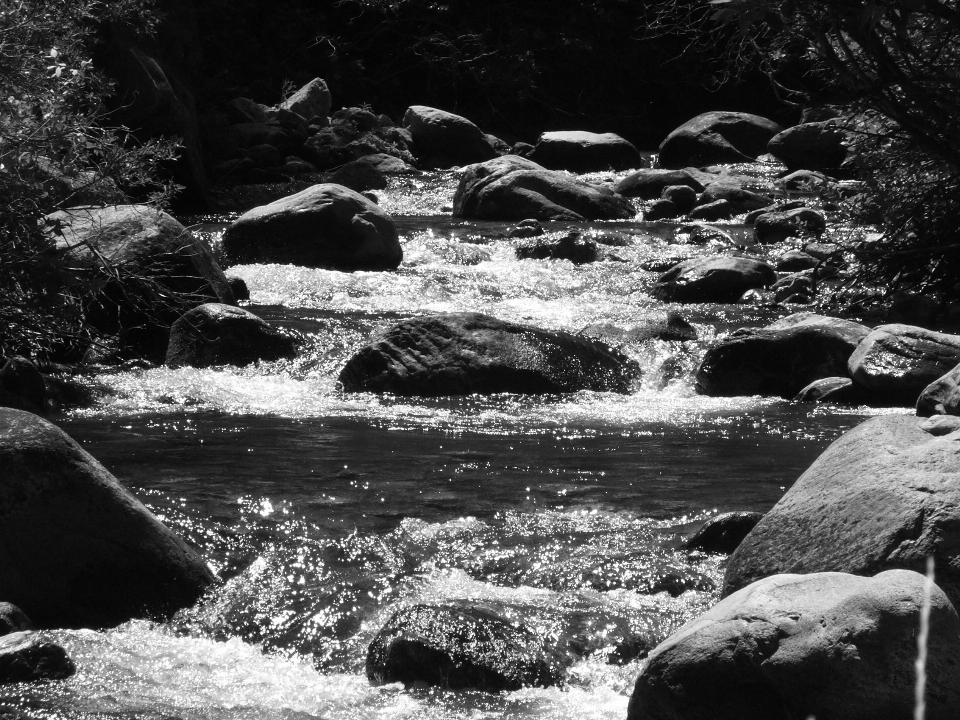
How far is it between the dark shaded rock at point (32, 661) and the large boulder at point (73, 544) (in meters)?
0.51

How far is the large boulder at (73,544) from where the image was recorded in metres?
5.16

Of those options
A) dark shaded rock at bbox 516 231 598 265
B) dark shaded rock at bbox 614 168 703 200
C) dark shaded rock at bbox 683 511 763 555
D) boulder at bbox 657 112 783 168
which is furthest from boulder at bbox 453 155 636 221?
dark shaded rock at bbox 683 511 763 555

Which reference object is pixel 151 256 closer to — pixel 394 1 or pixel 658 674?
pixel 658 674

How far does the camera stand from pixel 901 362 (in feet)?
30.7

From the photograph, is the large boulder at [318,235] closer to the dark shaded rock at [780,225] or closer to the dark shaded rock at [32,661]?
the dark shaded rock at [780,225]

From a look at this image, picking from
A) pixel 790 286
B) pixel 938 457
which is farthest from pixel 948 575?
pixel 790 286

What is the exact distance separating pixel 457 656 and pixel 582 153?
17501mm

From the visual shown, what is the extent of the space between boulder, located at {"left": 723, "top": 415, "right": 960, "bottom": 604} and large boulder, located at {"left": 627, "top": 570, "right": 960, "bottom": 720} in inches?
20.4

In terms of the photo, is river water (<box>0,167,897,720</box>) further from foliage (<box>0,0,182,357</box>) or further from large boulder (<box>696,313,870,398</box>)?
foliage (<box>0,0,182,357</box>)

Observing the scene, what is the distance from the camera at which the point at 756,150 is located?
22641 millimetres

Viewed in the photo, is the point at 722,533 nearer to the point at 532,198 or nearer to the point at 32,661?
the point at 32,661

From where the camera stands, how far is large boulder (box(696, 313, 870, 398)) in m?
10.0

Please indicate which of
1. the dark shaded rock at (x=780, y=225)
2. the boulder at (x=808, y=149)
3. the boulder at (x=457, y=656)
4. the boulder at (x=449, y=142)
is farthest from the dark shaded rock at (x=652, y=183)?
the boulder at (x=457, y=656)

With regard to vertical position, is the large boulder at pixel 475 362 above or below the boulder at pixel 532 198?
below
